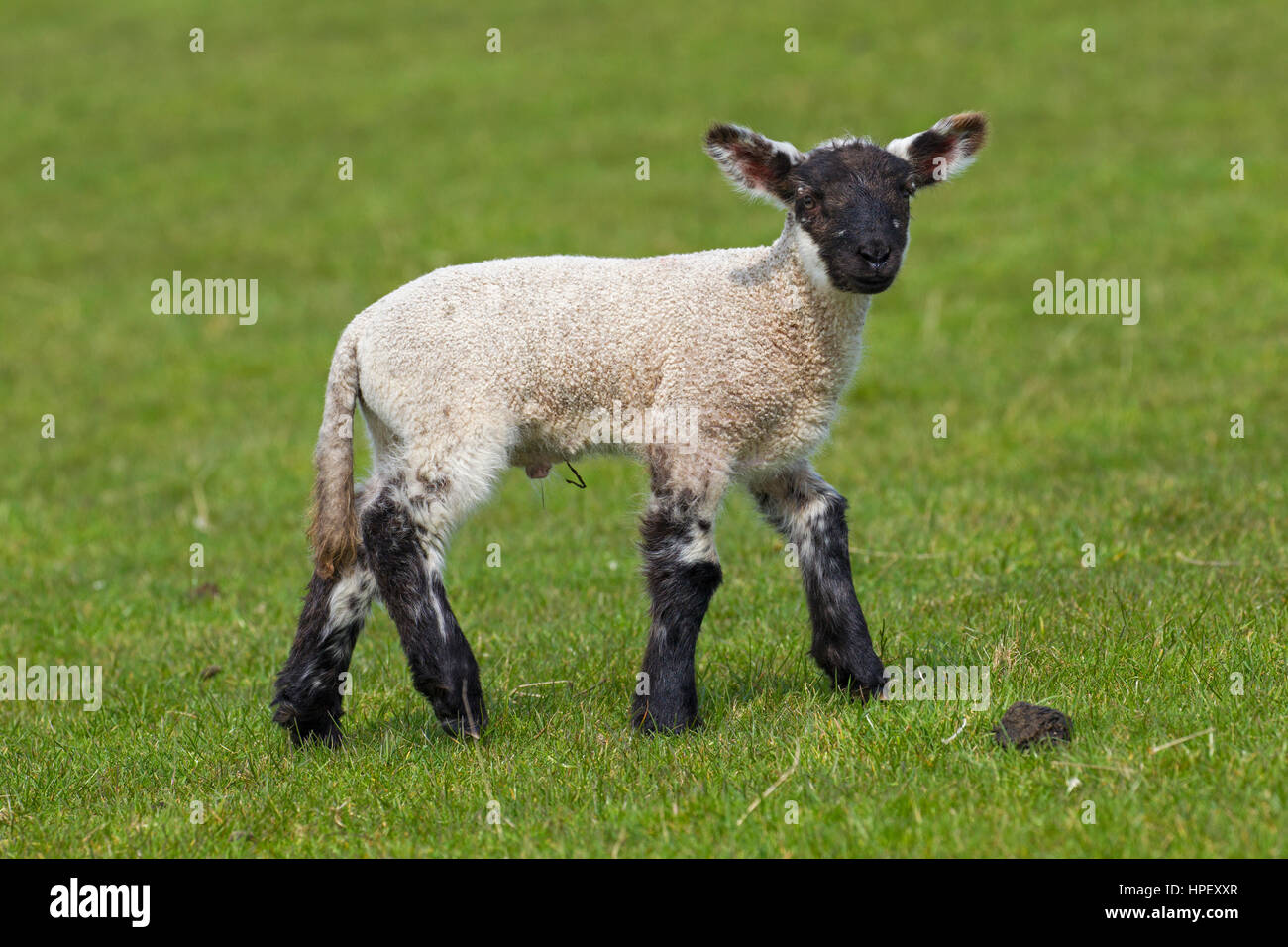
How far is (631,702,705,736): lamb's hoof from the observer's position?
22.8 ft

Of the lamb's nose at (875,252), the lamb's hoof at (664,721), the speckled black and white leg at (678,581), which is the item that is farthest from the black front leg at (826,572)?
the lamb's nose at (875,252)

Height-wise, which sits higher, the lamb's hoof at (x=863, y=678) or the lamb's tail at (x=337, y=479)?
the lamb's tail at (x=337, y=479)

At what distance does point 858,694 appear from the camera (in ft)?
24.0

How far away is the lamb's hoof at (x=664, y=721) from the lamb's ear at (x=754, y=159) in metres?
2.43

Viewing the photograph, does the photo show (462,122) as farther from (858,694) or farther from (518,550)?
(858,694)

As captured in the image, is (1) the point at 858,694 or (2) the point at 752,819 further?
(1) the point at 858,694

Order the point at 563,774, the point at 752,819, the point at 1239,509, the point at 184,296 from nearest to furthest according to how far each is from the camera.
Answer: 1. the point at 752,819
2. the point at 563,774
3. the point at 1239,509
4. the point at 184,296

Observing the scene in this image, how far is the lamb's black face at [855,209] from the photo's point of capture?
268 inches

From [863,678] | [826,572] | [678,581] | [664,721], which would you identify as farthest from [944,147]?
[664,721]

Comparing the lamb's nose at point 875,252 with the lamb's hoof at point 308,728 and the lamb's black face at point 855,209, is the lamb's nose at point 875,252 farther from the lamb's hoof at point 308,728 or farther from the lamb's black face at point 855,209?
the lamb's hoof at point 308,728

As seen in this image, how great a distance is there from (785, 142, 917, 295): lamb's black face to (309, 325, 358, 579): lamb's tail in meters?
2.30

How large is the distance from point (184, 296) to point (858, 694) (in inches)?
632

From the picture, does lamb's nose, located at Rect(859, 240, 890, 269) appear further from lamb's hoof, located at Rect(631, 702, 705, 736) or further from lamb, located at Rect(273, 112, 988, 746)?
lamb's hoof, located at Rect(631, 702, 705, 736)

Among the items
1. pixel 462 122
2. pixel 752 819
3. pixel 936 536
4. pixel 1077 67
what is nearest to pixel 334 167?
pixel 462 122
